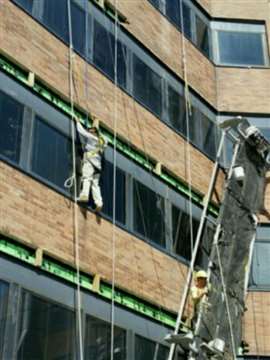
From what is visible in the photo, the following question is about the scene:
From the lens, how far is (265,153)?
1573 cm

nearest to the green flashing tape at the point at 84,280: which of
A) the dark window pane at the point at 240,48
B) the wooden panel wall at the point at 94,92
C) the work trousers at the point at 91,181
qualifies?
the work trousers at the point at 91,181

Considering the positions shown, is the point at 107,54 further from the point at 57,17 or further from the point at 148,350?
the point at 148,350

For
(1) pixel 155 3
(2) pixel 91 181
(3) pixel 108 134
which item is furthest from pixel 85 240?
(1) pixel 155 3

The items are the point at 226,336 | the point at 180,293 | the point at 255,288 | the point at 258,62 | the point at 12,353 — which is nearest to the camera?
the point at 12,353

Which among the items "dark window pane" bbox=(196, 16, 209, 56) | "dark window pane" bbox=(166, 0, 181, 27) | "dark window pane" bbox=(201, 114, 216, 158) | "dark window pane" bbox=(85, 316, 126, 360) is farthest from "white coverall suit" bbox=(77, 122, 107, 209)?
"dark window pane" bbox=(196, 16, 209, 56)

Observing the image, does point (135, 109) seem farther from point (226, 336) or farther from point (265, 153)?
point (226, 336)

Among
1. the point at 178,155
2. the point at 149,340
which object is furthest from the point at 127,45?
the point at 149,340

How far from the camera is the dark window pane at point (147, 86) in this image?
51.9 feet

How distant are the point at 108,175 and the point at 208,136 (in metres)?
5.29

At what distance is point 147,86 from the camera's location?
16.3 meters

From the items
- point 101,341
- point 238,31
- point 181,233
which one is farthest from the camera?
point 238,31

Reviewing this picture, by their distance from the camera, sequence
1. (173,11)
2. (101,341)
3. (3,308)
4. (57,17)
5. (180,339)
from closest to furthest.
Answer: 1. (3,308)
2. (180,339)
3. (101,341)
4. (57,17)
5. (173,11)

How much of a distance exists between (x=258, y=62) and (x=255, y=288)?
6972 mm

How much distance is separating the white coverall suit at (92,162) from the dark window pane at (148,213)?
1.45 m
